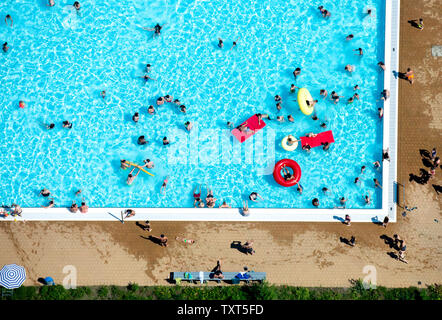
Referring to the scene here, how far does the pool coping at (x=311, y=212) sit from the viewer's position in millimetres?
19734

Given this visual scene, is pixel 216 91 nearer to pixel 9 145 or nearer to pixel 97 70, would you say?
pixel 97 70

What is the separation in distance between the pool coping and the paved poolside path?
27 cm

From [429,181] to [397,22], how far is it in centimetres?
678

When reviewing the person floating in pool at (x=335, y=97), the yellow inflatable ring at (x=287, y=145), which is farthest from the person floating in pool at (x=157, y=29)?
the person floating in pool at (x=335, y=97)

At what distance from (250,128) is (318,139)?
2887mm

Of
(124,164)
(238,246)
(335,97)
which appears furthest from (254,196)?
(124,164)

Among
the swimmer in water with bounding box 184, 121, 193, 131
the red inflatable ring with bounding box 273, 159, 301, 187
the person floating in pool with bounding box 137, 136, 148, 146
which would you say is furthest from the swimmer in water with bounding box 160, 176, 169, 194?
the red inflatable ring with bounding box 273, 159, 301, 187

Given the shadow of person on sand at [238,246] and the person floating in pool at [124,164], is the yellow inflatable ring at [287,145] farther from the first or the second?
the person floating in pool at [124,164]

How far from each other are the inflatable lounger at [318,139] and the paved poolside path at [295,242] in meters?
2.97

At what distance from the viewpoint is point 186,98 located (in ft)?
65.5

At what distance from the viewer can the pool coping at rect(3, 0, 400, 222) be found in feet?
64.7

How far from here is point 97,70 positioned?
19984 mm

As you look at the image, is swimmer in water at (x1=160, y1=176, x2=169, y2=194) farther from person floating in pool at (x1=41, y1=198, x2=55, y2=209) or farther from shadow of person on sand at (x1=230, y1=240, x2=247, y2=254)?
person floating in pool at (x1=41, y1=198, x2=55, y2=209)

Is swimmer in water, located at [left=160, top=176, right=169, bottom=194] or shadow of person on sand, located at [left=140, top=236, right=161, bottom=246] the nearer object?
shadow of person on sand, located at [left=140, top=236, right=161, bottom=246]
